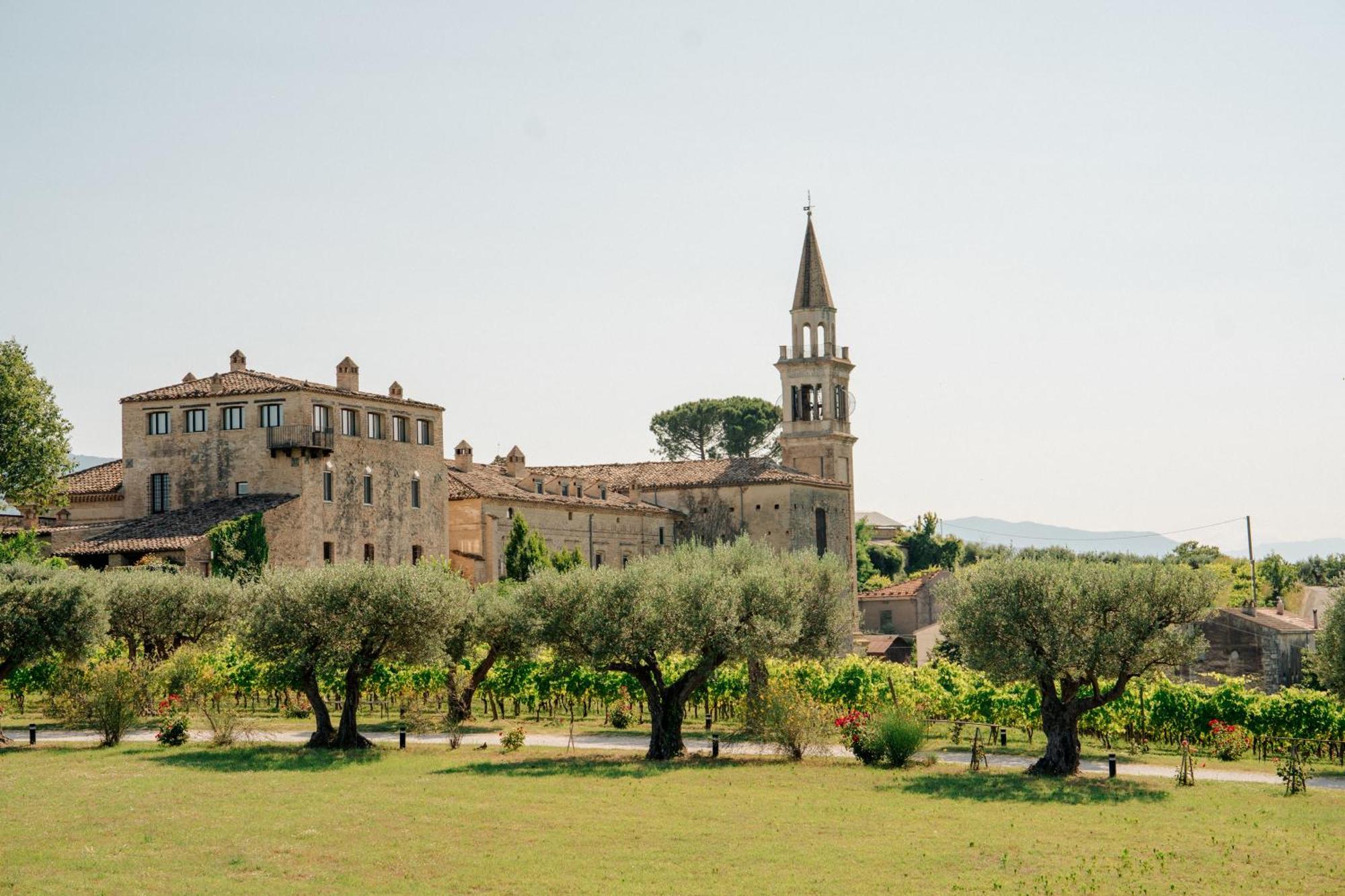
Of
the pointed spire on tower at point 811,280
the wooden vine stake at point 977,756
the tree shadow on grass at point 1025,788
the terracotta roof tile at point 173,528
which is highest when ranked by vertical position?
the pointed spire on tower at point 811,280

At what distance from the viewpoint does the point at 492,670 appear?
135 ft

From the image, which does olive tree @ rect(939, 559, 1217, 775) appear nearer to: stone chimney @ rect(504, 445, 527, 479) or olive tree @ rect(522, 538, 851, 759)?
olive tree @ rect(522, 538, 851, 759)

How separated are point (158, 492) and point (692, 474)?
97.0ft

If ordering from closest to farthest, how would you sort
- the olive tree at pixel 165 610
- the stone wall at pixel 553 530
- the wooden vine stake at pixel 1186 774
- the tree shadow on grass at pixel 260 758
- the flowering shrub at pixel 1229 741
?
the wooden vine stake at pixel 1186 774
the tree shadow on grass at pixel 260 758
the flowering shrub at pixel 1229 741
the olive tree at pixel 165 610
the stone wall at pixel 553 530

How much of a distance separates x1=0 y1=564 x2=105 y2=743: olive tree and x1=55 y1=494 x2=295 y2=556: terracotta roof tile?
1570 centimetres

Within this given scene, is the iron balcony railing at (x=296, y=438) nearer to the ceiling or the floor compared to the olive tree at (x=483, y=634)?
Result: nearer to the ceiling

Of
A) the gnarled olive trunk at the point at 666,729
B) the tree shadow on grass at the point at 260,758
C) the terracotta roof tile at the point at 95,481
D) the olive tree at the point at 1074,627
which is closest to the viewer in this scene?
the olive tree at the point at 1074,627

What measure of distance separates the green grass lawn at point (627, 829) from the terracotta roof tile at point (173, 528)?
21365 millimetres

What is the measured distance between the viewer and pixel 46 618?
1330 inches

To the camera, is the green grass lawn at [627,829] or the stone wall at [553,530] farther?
the stone wall at [553,530]

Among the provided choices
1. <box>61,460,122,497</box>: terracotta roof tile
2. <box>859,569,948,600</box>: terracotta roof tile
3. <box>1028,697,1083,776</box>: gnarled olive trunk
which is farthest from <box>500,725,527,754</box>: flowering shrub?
<box>859,569,948,600</box>: terracotta roof tile

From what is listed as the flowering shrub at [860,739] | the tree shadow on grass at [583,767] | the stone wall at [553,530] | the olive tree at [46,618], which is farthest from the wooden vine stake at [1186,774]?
the stone wall at [553,530]

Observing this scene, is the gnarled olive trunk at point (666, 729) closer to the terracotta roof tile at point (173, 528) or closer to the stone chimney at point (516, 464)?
the terracotta roof tile at point (173, 528)

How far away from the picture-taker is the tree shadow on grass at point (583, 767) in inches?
1126
